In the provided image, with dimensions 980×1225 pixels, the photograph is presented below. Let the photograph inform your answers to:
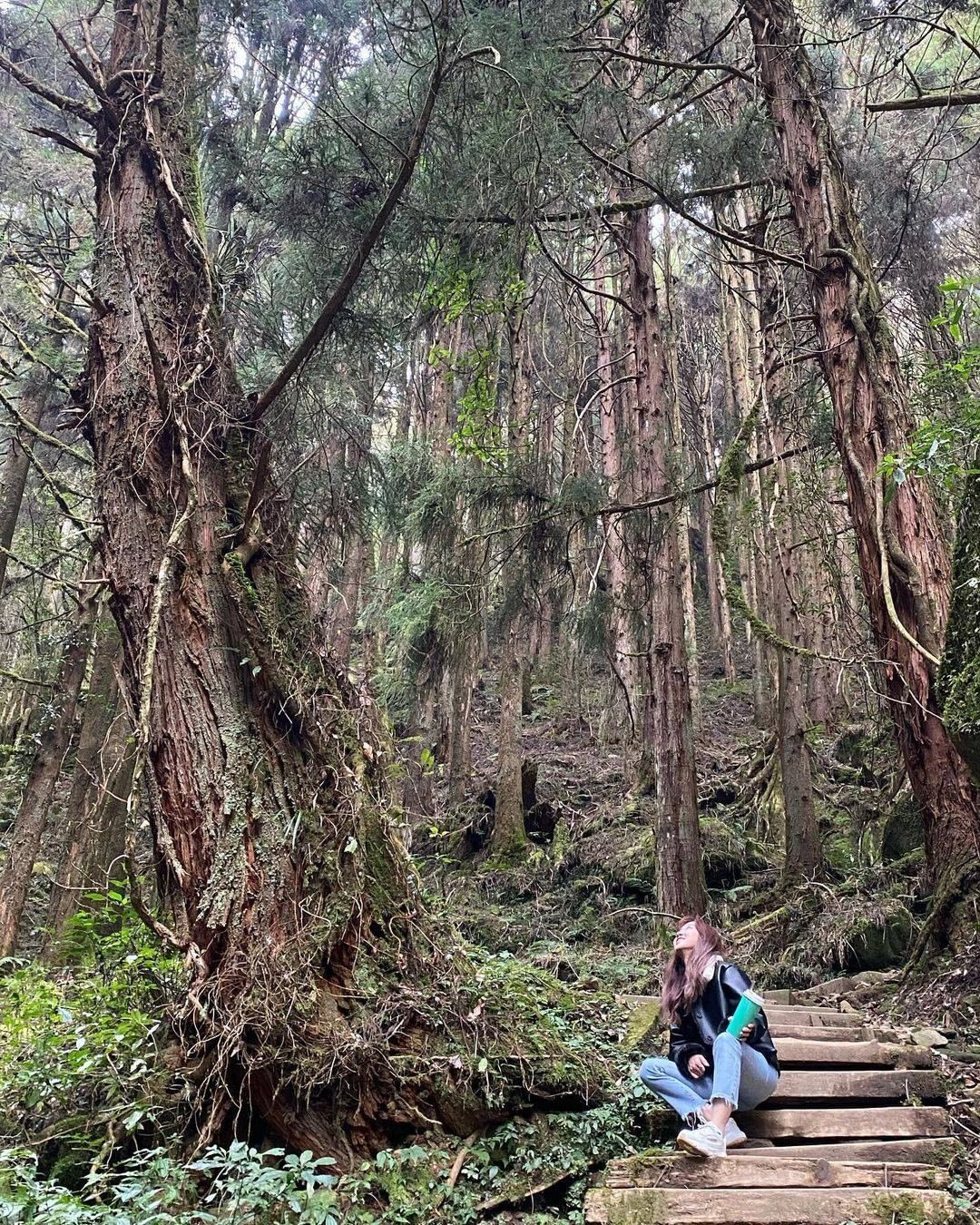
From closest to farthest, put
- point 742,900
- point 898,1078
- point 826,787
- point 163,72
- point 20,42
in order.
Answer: point 898,1078 → point 163,72 → point 20,42 → point 742,900 → point 826,787

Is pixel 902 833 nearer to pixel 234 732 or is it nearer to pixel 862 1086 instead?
pixel 862 1086

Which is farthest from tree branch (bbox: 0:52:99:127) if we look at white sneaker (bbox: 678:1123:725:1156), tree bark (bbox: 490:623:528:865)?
tree bark (bbox: 490:623:528:865)

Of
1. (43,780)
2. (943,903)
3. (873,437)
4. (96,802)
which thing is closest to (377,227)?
(873,437)

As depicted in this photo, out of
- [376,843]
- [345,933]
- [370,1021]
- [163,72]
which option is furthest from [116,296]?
[370,1021]

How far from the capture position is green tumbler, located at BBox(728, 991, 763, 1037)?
3998 mm

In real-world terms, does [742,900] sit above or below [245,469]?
below

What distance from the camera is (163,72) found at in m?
5.69

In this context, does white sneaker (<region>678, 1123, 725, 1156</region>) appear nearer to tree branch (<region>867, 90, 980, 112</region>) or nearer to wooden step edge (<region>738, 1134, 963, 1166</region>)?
wooden step edge (<region>738, 1134, 963, 1166</region>)

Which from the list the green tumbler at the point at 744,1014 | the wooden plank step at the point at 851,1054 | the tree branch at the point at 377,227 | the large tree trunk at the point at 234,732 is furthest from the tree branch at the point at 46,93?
the wooden plank step at the point at 851,1054

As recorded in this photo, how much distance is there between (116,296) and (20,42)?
6.18m

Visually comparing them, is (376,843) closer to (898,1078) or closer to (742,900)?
(898,1078)

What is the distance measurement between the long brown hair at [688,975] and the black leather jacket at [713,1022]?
0.12ft

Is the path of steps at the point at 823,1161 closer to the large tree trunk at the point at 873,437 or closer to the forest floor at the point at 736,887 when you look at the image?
the forest floor at the point at 736,887

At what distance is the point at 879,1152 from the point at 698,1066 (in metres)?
0.82
